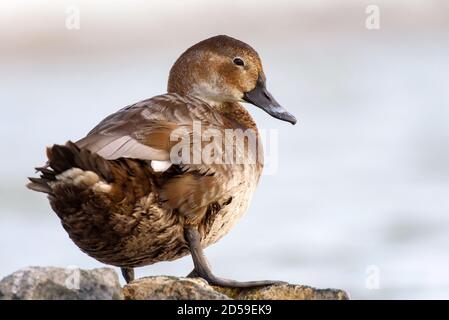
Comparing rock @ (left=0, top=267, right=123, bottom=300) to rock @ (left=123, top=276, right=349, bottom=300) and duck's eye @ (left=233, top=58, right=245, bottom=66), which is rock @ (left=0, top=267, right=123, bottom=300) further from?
duck's eye @ (left=233, top=58, right=245, bottom=66)

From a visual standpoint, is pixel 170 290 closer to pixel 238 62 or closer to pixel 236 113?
pixel 236 113

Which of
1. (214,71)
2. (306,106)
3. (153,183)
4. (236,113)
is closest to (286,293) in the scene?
(153,183)

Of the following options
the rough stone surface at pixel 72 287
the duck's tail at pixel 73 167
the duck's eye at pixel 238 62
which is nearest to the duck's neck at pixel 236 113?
the duck's eye at pixel 238 62

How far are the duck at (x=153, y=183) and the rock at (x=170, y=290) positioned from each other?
1.93 ft

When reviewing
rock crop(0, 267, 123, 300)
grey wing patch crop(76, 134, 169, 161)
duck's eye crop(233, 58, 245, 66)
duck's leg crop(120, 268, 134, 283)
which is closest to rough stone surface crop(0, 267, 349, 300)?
rock crop(0, 267, 123, 300)

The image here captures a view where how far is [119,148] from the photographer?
5609mm

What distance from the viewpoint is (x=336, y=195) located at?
13281 mm

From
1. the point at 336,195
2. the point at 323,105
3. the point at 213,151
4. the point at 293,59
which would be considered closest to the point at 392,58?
the point at 293,59

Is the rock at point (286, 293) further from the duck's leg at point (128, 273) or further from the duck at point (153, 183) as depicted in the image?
the duck's leg at point (128, 273)

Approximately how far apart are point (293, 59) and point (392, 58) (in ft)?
6.74

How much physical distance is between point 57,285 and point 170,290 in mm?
570

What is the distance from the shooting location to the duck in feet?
18.2
